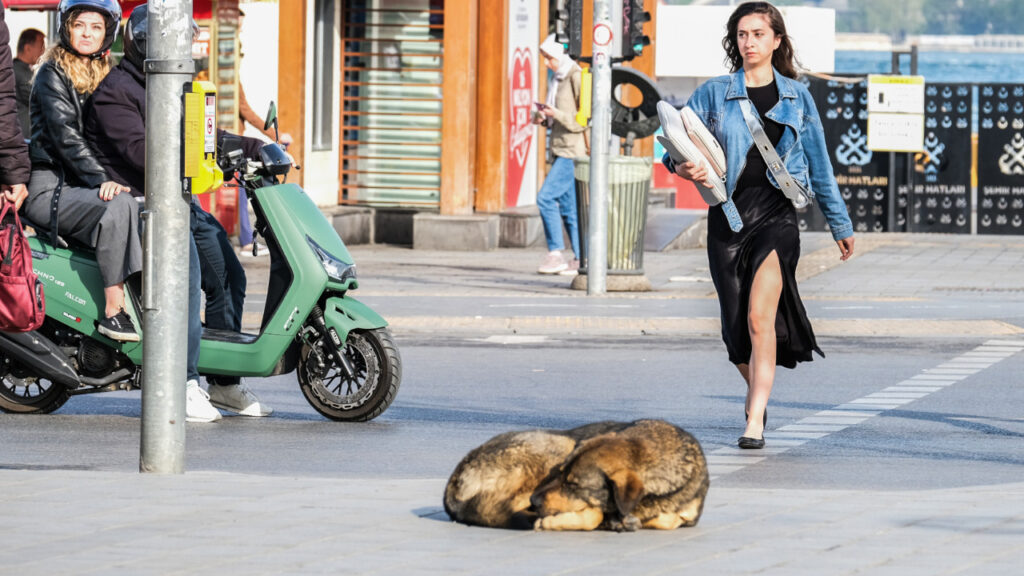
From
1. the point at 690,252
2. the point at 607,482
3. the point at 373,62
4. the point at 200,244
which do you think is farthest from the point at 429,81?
the point at 607,482

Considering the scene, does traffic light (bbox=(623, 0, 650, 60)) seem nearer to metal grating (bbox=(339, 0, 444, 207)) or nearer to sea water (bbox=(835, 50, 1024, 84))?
metal grating (bbox=(339, 0, 444, 207))

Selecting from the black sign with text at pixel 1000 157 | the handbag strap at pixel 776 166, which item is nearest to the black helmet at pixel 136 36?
the handbag strap at pixel 776 166

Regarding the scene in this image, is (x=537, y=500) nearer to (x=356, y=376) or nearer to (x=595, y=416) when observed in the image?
(x=356, y=376)

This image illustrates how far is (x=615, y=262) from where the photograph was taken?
1661 cm

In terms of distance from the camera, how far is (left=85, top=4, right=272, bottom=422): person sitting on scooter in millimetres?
9125

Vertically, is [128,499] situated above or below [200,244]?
below

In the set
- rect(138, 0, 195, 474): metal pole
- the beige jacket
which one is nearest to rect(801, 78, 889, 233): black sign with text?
the beige jacket

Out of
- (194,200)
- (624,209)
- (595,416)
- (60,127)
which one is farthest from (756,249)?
(624,209)

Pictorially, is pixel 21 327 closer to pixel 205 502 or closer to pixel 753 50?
pixel 205 502

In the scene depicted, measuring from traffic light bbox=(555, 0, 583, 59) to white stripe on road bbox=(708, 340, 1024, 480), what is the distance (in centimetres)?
516

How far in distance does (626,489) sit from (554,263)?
12.5m

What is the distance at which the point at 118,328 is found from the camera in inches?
359

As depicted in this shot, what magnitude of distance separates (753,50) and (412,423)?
2346 millimetres

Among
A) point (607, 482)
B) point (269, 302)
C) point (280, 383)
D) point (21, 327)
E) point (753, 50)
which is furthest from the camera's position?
point (280, 383)
